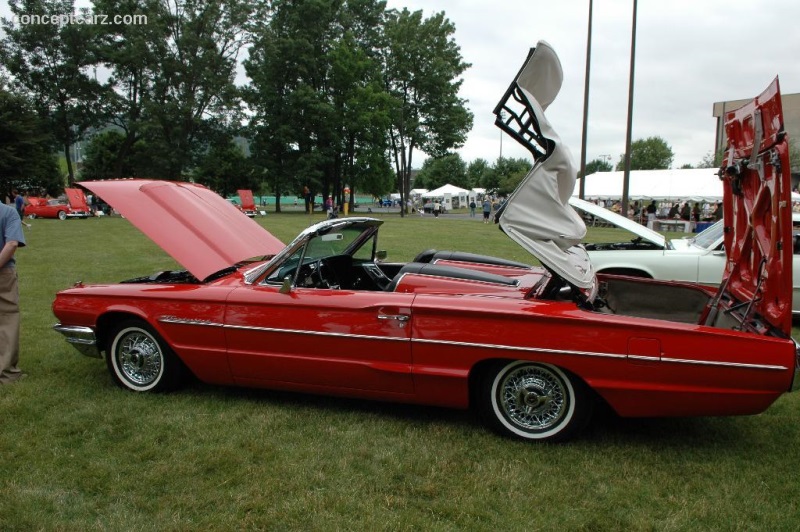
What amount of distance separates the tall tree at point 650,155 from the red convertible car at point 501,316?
7255cm

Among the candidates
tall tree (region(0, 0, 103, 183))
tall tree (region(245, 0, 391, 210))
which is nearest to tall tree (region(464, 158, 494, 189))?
tall tree (region(245, 0, 391, 210))

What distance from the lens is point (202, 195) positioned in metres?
5.21

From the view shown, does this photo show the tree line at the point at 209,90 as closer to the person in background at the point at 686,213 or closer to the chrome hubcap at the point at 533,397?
the person in background at the point at 686,213

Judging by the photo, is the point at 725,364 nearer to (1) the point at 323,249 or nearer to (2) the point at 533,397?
(2) the point at 533,397

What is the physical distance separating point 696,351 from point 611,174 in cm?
3057

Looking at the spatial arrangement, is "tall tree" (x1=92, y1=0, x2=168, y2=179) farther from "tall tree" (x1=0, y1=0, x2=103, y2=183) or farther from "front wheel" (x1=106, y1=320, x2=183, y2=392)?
"front wheel" (x1=106, y1=320, x2=183, y2=392)

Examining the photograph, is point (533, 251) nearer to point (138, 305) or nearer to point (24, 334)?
point (138, 305)

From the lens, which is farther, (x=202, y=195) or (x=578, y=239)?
(x=202, y=195)

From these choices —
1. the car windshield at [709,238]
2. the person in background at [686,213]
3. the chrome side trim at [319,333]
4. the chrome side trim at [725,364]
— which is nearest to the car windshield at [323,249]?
the chrome side trim at [319,333]

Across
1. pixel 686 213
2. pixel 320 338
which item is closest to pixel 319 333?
pixel 320 338

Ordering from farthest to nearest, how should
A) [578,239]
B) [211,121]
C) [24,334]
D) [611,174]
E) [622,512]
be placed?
[211,121], [611,174], [24,334], [578,239], [622,512]

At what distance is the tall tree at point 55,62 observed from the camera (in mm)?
38344

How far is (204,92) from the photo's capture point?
3897 centimetres

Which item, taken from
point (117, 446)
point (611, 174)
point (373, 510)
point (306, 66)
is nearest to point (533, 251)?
point (373, 510)
